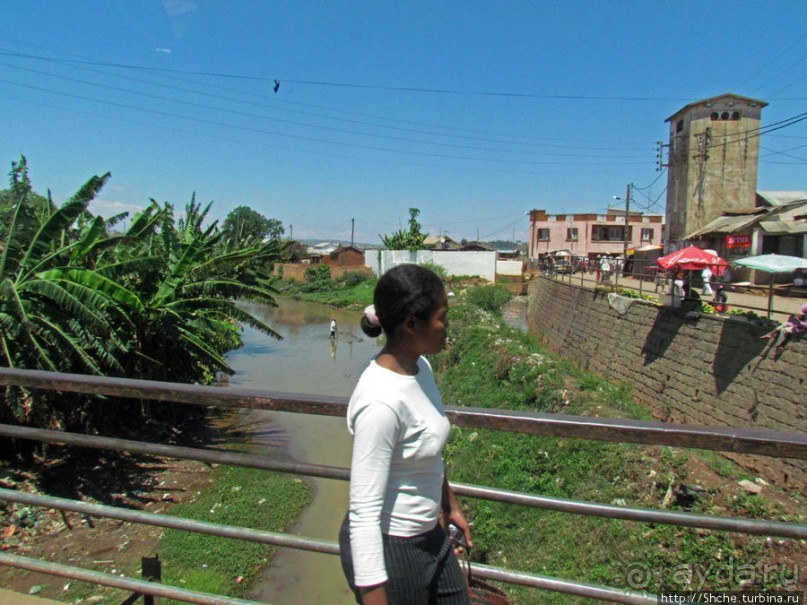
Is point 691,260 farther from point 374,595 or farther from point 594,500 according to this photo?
point 374,595

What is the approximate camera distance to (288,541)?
1882 mm

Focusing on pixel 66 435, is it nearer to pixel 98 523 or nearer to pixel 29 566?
pixel 29 566

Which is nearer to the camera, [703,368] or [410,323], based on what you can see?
[410,323]

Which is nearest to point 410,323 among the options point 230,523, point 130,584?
point 130,584

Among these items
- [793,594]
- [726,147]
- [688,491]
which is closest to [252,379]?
[688,491]

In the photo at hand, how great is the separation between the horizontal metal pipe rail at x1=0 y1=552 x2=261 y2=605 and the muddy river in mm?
4749

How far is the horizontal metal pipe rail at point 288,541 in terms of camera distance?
1633 millimetres

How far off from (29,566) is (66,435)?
21.3 inches

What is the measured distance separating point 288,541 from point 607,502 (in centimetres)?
602

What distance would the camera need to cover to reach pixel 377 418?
137 cm

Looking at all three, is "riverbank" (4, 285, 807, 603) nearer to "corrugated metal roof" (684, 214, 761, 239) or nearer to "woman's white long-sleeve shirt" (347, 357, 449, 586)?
"woman's white long-sleeve shirt" (347, 357, 449, 586)

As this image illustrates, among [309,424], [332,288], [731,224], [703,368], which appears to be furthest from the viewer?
[332,288]

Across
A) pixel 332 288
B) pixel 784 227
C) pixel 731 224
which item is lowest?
pixel 332 288

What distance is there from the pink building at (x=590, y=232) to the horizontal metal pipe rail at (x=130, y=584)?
164 feet
